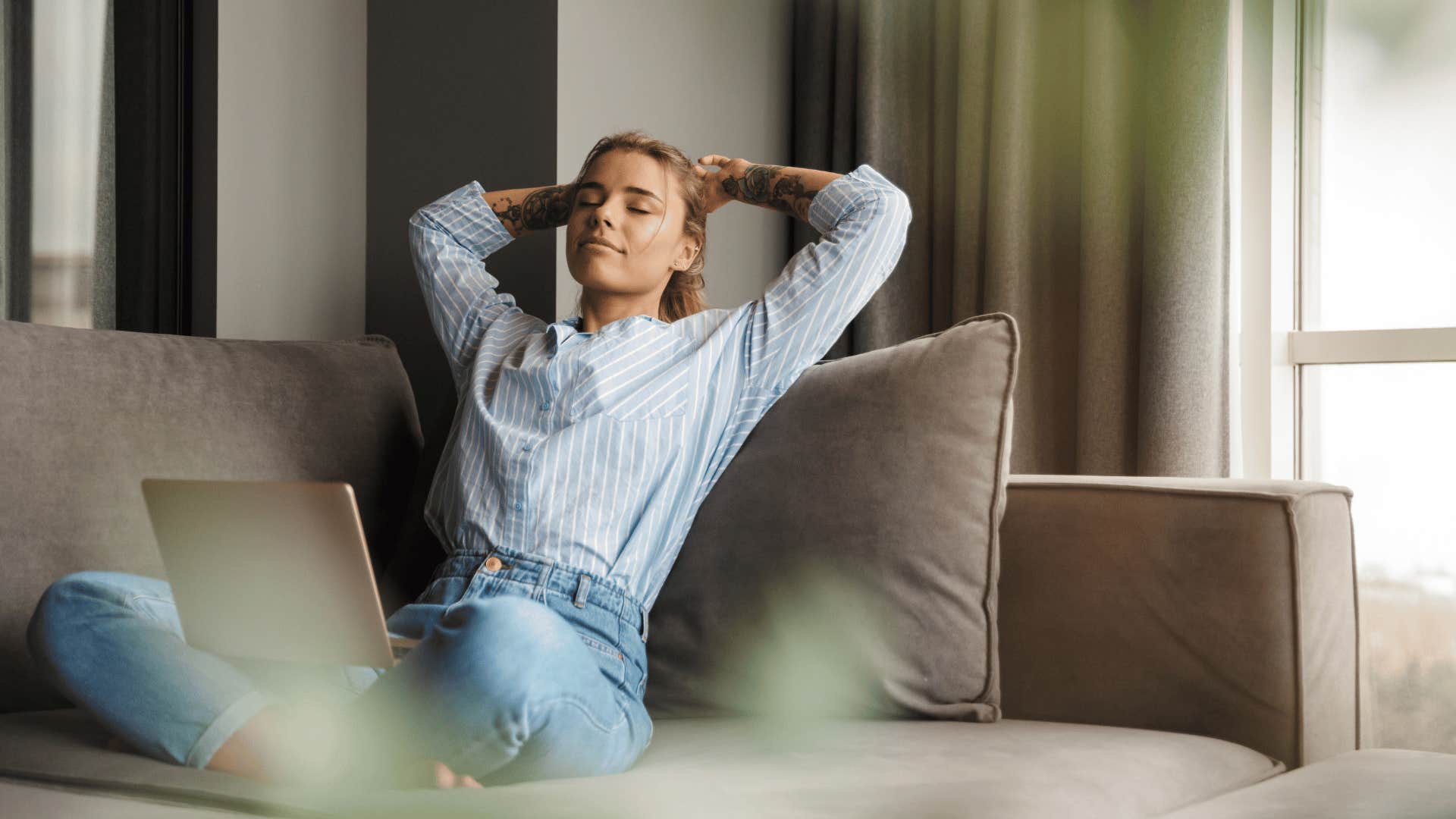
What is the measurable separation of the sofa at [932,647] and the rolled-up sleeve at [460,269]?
23cm

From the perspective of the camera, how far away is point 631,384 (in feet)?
4.80

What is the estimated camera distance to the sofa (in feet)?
3.09

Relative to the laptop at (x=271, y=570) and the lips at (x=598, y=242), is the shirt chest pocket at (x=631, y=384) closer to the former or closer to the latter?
the lips at (x=598, y=242)

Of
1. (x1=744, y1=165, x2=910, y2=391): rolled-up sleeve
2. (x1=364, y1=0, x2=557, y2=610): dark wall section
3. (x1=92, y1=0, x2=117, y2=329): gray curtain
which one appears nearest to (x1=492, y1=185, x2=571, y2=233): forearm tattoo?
(x1=364, y1=0, x2=557, y2=610): dark wall section

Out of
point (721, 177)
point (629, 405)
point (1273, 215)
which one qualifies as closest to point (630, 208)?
point (721, 177)

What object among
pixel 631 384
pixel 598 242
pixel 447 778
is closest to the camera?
pixel 447 778

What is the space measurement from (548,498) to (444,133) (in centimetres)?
116

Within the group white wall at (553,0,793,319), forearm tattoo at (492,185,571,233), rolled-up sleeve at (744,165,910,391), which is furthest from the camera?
white wall at (553,0,793,319)

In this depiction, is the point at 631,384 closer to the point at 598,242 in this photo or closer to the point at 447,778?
the point at 598,242

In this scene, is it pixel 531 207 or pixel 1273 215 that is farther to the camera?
pixel 1273 215

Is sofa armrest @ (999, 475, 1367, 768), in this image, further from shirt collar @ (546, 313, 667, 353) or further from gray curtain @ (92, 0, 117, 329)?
gray curtain @ (92, 0, 117, 329)

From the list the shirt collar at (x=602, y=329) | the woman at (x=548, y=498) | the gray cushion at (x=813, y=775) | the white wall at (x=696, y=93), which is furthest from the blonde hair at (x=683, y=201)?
the gray cushion at (x=813, y=775)

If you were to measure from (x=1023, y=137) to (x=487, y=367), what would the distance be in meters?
1.31

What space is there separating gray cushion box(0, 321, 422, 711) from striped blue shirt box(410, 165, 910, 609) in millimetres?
132
